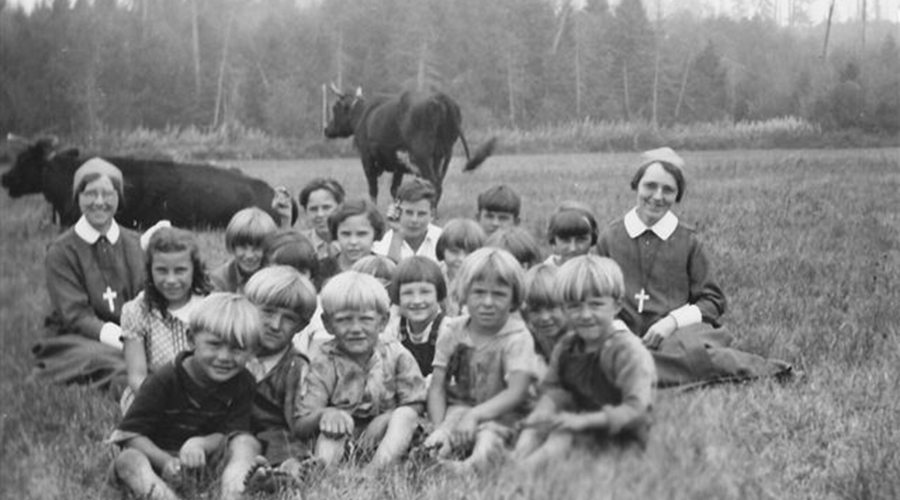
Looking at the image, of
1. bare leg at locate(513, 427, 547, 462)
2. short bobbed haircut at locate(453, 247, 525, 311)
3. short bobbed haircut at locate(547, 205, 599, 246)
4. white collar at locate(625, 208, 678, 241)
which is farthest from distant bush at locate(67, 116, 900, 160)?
bare leg at locate(513, 427, 547, 462)

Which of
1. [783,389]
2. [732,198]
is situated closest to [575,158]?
[732,198]

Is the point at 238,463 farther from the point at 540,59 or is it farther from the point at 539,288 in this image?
the point at 540,59

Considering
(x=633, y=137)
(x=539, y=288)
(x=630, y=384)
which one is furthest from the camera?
(x=633, y=137)

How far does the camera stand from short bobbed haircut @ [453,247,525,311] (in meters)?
2.61

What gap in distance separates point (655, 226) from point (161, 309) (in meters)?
1.80

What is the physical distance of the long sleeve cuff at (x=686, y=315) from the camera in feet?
12.1

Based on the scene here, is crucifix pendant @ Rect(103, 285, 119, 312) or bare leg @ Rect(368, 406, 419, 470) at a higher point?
crucifix pendant @ Rect(103, 285, 119, 312)

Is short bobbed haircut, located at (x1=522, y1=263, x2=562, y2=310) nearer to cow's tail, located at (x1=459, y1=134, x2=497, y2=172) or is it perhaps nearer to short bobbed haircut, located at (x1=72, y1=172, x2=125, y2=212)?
short bobbed haircut, located at (x1=72, y1=172, x2=125, y2=212)

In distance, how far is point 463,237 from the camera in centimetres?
389

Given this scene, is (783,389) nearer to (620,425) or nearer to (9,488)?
(620,425)

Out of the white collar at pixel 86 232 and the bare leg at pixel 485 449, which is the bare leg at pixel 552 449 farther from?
the white collar at pixel 86 232

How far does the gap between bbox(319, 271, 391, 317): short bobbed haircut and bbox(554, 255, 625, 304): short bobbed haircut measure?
2.43 feet

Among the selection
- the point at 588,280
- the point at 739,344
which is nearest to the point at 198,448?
the point at 588,280

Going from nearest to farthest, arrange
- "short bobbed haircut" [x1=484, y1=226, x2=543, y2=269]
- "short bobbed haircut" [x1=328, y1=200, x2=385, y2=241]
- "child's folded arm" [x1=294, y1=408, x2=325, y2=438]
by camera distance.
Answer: "child's folded arm" [x1=294, y1=408, x2=325, y2=438], "short bobbed haircut" [x1=484, y1=226, x2=543, y2=269], "short bobbed haircut" [x1=328, y1=200, x2=385, y2=241]
